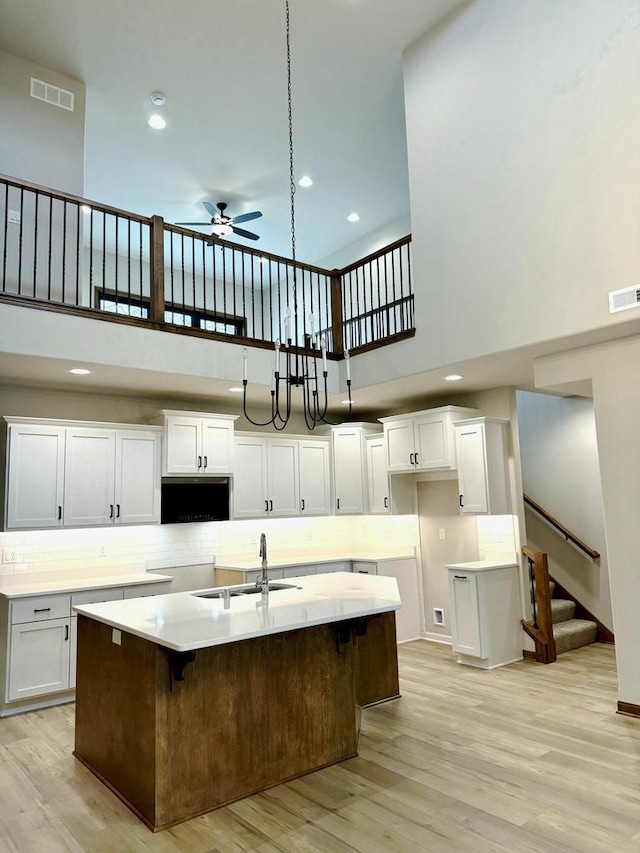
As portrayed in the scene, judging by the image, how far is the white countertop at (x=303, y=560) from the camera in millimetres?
6543

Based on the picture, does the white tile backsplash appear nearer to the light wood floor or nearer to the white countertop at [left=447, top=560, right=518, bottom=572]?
the white countertop at [left=447, top=560, right=518, bottom=572]

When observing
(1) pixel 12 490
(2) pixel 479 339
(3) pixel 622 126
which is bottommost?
(1) pixel 12 490

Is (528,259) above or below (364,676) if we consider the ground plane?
above

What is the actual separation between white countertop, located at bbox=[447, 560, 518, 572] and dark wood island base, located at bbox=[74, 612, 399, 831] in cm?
221

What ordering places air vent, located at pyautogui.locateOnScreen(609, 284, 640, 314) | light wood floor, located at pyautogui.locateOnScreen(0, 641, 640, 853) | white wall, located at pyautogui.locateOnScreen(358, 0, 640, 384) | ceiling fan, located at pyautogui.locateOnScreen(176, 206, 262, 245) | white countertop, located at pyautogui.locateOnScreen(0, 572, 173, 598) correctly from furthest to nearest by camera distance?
ceiling fan, located at pyautogui.locateOnScreen(176, 206, 262, 245), white countertop, located at pyautogui.locateOnScreen(0, 572, 173, 598), white wall, located at pyautogui.locateOnScreen(358, 0, 640, 384), air vent, located at pyautogui.locateOnScreen(609, 284, 640, 314), light wood floor, located at pyautogui.locateOnScreen(0, 641, 640, 853)

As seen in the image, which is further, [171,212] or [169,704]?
[171,212]

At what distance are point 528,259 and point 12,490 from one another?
482cm

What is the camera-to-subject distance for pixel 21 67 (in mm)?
5805

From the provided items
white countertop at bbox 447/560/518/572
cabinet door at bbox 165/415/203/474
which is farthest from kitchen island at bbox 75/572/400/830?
cabinet door at bbox 165/415/203/474

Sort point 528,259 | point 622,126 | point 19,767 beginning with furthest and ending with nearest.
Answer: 1. point 528,259
2. point 622,126
3. point 19,767

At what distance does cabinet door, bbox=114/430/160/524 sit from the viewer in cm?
596

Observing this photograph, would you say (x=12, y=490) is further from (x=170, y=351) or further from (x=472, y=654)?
(x=472, y=654)

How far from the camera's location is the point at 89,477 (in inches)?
227

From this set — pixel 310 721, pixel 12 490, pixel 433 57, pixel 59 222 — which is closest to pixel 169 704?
pixel 310 721
